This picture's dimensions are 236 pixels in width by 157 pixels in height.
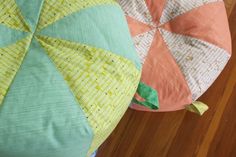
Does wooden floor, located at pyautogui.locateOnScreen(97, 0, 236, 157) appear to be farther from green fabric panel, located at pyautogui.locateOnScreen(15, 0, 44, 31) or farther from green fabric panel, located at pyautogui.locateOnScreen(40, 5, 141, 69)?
green fabric panel, located at pyautogui.locateOnScreen(15, 0, 44, 31)

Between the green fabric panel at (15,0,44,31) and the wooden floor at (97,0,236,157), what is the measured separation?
60 centimetres

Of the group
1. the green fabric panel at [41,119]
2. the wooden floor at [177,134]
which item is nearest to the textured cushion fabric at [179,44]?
the wooden floor at [177,134]

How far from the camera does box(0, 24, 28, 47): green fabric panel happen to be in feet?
2.60

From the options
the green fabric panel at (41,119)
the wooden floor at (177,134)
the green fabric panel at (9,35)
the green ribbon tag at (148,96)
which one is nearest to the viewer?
the green fabric panel at (41,119)

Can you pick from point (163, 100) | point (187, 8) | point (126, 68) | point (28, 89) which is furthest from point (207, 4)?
point (28, 89)

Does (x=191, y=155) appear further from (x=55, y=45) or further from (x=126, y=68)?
(x=55, y=45)

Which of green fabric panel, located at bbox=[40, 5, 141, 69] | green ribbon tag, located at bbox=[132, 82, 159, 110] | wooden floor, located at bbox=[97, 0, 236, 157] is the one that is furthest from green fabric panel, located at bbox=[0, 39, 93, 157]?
wooden floor, located at bbox=[97, 0, 236, 157]

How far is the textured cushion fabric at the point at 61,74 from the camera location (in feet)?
2.29

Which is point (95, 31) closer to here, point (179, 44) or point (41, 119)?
point (41, 119)

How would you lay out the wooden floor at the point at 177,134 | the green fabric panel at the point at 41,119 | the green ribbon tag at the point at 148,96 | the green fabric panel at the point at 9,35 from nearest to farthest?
the green fabric panel at the point at 41,119, the green fabric panel at the point at 9,35, the green ribbon tag at the point at 148,96, the wooden floor at the point at 177,134

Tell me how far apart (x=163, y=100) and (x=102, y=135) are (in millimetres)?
308

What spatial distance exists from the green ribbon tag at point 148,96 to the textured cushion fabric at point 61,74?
14 centimetres

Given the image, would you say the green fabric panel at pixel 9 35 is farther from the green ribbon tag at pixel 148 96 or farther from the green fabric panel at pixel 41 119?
the green ribbon tag at pixel 148 96

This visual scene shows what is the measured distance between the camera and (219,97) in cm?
136
